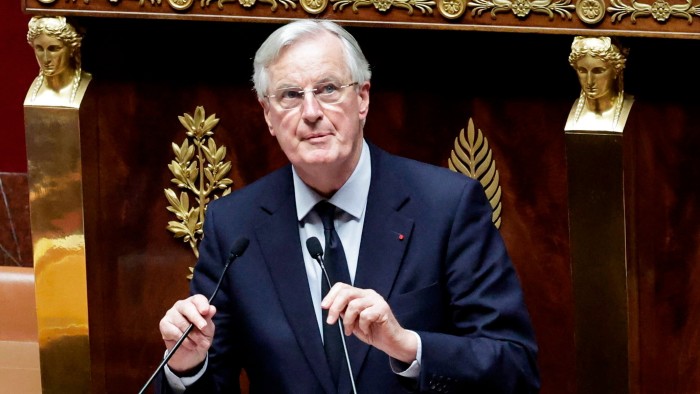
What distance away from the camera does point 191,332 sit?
2506 millimetres

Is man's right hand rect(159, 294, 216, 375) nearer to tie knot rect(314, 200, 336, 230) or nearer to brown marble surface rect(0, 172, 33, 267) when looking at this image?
tie knot rect(314, 200, 336, 230)

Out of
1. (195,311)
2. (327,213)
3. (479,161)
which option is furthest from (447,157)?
(195,311)

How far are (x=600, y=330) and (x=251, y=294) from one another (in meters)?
0.69

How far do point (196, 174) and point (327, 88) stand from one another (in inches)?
26.1

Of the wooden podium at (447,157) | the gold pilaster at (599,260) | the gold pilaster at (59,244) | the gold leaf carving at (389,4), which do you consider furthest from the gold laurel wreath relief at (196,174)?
the gold pilaster at (599,260)

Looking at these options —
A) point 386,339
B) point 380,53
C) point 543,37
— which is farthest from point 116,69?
point 386,339

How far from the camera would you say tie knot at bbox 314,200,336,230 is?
8.89ft

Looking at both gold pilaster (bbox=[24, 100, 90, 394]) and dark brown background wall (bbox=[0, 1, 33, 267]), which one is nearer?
gold pilaster (bbox=[24, 100, 90, 394])

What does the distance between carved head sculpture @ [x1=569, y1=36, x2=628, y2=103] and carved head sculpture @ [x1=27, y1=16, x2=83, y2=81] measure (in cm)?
99

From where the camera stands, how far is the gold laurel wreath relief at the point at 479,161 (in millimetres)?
3076

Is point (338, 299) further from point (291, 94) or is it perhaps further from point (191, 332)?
point (291, 94)

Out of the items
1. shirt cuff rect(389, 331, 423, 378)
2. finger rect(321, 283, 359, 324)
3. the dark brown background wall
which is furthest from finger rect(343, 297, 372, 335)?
the dark brown background wall

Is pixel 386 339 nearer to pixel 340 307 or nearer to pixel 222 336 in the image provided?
pixel 340 307

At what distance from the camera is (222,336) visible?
2.72m
